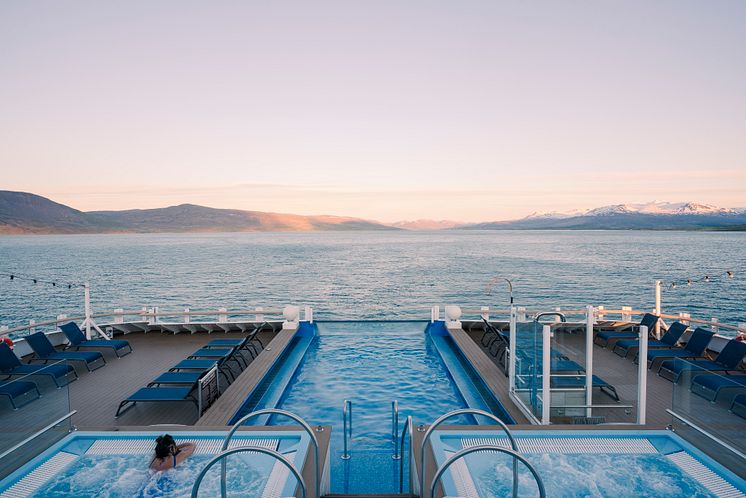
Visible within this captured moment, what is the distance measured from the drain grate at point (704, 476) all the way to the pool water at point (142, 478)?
422 centimetres

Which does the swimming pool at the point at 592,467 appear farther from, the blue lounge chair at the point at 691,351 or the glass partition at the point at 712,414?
the blue lounge chair at the point at 691,351

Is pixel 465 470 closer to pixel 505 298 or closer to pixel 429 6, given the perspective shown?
pixel 429 6

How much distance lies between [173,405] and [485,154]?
44.1m

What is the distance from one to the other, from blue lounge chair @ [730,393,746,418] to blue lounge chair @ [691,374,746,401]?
15cm

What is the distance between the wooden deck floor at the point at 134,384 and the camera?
Result: 20.0ft

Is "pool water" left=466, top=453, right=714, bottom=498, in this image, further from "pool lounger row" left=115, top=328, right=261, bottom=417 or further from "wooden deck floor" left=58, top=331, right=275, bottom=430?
"wooden deck floor" left=58, top=331, right=275, bottom=430

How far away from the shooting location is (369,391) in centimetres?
775

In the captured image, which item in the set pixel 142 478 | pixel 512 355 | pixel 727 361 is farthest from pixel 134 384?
pixel 727 361

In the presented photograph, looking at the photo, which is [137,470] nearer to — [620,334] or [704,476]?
[704,476]

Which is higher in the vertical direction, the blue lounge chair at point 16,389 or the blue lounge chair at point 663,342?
the blue lounge chair at point 16,389

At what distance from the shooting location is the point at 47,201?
489ft

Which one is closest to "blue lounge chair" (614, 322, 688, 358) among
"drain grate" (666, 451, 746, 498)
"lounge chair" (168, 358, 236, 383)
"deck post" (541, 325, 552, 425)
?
"deck post" (541, 325, 552, 425)

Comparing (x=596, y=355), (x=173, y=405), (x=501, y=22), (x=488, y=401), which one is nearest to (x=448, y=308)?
(x=596, y=355)

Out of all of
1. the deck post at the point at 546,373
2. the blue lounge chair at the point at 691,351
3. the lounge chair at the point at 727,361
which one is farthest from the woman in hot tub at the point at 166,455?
the blue lounge chair at the point at 691,351
